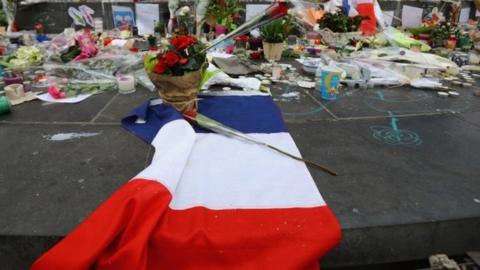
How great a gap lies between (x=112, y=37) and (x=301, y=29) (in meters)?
1.98

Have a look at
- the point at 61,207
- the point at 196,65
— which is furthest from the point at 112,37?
the point at 61,207

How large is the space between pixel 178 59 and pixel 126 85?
0.70 meters

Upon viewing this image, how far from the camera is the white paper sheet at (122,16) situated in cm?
396

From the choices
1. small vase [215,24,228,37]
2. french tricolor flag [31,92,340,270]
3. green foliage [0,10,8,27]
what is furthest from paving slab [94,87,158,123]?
green foliage [0,10,8,27]

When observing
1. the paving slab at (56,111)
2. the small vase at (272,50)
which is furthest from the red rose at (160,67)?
the small vase at (272,50)

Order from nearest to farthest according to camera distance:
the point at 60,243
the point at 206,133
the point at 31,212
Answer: the point at 60,243 → the point at 31,212 → the point at 206,133

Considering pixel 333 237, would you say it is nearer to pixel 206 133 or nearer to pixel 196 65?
pixel 206 133

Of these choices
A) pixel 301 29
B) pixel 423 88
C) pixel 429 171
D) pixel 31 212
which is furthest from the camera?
pixel 301 29

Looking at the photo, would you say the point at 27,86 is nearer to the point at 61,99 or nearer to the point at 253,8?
the point at 61,99

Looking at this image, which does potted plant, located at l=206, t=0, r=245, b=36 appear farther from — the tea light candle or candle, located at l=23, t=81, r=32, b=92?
candle, located at l=23, t=81, r=32, b=92

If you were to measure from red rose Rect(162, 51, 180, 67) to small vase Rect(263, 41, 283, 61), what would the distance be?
135 cm

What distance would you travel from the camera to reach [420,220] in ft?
3.03

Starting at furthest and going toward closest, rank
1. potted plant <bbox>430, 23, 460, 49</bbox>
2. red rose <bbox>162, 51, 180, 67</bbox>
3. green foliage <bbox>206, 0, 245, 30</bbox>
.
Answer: potted plant <bbox>430, 23, 460, 49</bbox> → green foliage <bbox>206, 0, 245, 30</bbox> → red rose <bbox>162, 51, 180, 67</bbox>

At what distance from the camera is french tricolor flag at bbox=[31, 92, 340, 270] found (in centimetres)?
77
